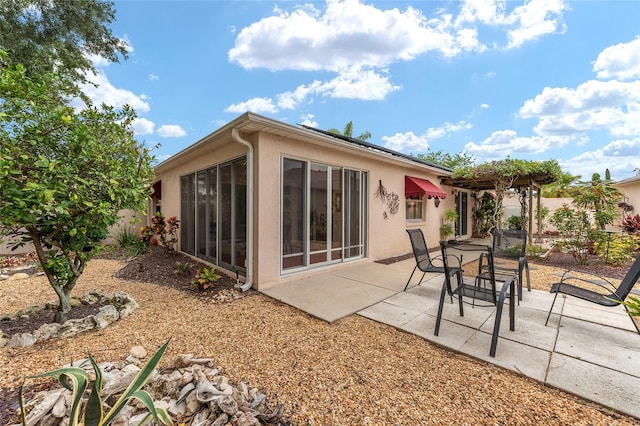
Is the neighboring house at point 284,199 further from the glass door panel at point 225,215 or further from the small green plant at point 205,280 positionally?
the small green plant at point 205,280

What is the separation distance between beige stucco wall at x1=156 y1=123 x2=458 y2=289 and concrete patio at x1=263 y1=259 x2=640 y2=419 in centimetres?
113

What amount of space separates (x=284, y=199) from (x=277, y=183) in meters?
0.46

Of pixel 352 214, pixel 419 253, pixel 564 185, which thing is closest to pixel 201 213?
pixel 352 214

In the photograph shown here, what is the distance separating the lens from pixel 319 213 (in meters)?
7.22

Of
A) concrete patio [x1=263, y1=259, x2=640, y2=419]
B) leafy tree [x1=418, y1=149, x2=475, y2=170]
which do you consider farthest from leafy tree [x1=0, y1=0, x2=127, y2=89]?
leafy tree [x1=418, y1=149, x2=475, y2=170]

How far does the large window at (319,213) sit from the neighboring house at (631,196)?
19.3 metres

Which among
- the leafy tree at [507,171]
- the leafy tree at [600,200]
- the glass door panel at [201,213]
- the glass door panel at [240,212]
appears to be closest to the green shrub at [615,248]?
the leafy tree at [600,200]

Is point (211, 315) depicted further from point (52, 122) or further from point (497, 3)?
point (497, 3)

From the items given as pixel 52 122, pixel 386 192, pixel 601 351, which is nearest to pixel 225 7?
pixel 52 122

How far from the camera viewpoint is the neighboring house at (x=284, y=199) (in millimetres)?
6090

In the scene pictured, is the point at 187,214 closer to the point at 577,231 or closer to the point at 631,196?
the point at 577,231

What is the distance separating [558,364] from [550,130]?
91.5 ft

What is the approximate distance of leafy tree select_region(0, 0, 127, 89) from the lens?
29.2 feet

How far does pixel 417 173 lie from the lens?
1133 cm
